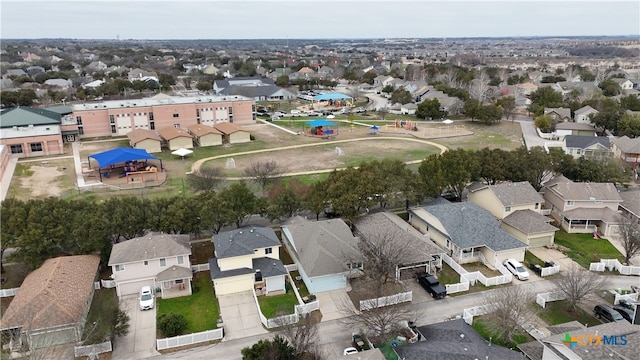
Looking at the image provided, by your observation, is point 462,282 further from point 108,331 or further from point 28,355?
point 28,355

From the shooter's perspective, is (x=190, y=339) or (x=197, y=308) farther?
(x=197, y=308)

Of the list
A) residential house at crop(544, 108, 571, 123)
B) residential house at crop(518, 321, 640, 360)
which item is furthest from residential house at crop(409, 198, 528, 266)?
residential house at crop(544, 108, 571, 123)

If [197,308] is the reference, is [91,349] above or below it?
above

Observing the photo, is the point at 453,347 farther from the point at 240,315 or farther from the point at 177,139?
the point at 177,139

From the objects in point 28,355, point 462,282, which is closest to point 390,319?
point 462,282

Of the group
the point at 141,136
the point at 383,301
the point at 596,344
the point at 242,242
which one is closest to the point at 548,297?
the point at 596,344

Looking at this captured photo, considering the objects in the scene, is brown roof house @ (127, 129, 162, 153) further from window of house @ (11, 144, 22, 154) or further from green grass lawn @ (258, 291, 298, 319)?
green grass lawn @ (258, 291, 298, 319)
